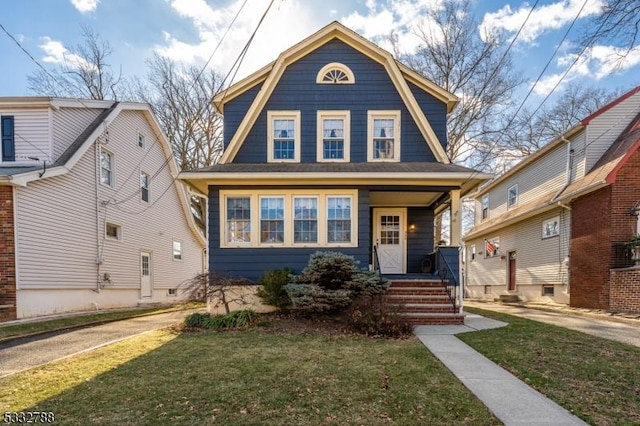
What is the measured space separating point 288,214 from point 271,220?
1.73 feet

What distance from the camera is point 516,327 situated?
24.2 feet

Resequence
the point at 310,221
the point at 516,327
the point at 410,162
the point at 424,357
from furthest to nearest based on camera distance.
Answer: the point at 410,162 < the point at 310,221 < the point at 516,327 < the point at 424,357

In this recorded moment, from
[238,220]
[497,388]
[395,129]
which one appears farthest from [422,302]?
[238,220]

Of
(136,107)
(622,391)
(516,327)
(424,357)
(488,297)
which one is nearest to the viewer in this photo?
(622,391)

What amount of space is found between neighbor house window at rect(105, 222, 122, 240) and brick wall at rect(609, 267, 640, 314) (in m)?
17.4

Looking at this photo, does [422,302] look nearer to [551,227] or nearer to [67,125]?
[551,227]

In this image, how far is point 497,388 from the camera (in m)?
4.02

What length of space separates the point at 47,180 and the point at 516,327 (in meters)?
13.5

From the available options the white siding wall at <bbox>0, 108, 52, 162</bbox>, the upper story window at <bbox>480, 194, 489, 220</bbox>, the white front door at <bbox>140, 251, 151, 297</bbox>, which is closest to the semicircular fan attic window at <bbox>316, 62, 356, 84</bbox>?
the white siding wall at <bbox>0, 108, 52, 162</bbox>

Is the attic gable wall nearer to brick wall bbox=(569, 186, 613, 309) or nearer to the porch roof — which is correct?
the porch roof

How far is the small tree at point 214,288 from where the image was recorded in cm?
820

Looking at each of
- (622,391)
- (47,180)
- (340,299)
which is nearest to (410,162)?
(340,299)

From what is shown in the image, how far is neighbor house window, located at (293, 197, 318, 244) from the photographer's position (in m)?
9.40

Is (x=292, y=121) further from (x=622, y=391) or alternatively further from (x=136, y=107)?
(x=622, y=391)
